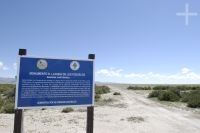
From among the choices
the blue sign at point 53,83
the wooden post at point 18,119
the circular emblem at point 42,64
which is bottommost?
the wooden post at point 18,119

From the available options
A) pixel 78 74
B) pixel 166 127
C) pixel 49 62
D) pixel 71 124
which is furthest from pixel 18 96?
pixel 166 127

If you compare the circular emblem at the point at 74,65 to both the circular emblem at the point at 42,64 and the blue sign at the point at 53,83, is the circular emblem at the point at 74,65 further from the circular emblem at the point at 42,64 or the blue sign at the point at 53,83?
the circular emblem at the point at 42,64

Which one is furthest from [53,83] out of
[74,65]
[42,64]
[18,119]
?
[18,119]

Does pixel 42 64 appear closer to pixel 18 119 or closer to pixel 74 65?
pixel 74 65

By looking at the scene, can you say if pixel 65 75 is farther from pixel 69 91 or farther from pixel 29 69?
pixel 29 69

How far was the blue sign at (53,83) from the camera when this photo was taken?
26.0ft

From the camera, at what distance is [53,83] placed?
26.9 ft

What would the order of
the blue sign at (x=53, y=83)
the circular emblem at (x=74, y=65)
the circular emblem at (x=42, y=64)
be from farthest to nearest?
the circular emblem at (x=74, y=65) < the circular emblem at (x=42, y=64) < the blue sign at (x=53, y=83)

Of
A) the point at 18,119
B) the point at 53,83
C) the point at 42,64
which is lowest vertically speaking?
the point at 18,119

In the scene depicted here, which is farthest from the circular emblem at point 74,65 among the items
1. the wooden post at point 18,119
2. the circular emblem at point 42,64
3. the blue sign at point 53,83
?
the wooden post at point 18,119

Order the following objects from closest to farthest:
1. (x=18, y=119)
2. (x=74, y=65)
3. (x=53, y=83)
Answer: (x=18, y=119), (x=53, y=83), (x=74, y=65)

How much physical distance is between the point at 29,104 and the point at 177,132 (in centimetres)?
735

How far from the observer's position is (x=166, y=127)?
14188 mm

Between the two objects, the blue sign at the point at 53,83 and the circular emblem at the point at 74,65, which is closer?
Answer: the blue sign at the point at 53,83
